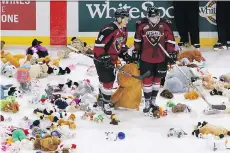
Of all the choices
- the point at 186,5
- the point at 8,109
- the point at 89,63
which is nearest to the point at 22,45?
the point at 89,63

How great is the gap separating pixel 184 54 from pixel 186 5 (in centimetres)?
100

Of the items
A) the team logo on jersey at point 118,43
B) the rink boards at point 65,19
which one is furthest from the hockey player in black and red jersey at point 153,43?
the rink boards at point 65,19

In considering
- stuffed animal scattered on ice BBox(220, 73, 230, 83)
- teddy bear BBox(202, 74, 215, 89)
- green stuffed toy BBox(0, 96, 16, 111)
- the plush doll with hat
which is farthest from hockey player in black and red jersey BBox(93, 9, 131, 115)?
the plush doll with hat

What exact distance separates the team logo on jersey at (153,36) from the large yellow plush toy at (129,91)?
1.39 ft

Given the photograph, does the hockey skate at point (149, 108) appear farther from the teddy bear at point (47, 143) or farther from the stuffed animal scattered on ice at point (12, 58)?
the stuffed animal scattered on ice at point (12, 58)

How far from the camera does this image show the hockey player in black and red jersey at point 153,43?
23.7 ft

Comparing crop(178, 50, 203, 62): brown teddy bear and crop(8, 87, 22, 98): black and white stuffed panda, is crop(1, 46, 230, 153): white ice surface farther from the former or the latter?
crop(178, 50, 203, 62): brown teddy bear

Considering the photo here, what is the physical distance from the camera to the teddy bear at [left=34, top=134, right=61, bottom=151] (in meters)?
6.40

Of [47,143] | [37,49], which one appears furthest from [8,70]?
[47,143]

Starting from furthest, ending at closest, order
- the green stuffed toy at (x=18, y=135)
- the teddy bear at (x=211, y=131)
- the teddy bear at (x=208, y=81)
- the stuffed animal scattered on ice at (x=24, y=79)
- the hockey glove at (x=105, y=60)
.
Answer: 1. the teddy bear at (x=208, y=81)
2. the stuffed animal scattered on ice at (x=24, y=79)
3. the hockey glove at (x=105, y=60)
4. the teddy bear at (x=211, y=131)
5. the green stuffed toy at (x=18, y=135)

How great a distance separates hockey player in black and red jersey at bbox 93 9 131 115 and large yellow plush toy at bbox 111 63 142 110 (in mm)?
149

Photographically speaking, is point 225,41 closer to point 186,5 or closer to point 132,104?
point 186,5

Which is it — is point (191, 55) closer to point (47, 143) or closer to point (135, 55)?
point (135, 55)

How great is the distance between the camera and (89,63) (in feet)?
31.1
